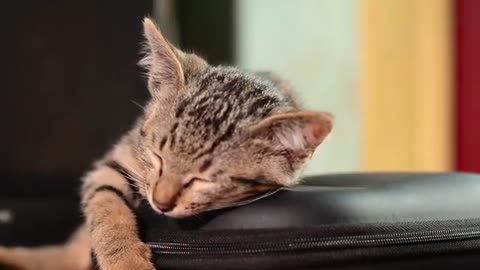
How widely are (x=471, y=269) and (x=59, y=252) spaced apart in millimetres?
818

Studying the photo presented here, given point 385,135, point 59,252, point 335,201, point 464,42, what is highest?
point 464,42

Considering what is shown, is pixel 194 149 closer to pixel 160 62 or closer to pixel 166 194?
pixel 166 194

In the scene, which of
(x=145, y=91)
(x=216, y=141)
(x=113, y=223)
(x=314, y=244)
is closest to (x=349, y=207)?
(x=314, y=244)

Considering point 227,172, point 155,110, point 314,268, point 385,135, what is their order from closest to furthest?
point 314,268 → point 227,172 → point 155,110 → point 385,135

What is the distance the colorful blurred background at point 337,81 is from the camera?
5.28 ft

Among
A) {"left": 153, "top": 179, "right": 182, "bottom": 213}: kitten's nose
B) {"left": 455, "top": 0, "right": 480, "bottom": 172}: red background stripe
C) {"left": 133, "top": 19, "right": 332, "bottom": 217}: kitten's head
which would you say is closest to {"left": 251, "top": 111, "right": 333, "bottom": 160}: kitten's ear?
{"left": 133, "top": 19, "right": 332, "bottom": 217}: kitten's head

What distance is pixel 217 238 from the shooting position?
0.79 m

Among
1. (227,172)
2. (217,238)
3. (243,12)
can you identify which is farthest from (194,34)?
(217,238)

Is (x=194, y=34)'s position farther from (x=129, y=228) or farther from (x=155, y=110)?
(x=129, y=228)

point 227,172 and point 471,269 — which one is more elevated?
point 227,172

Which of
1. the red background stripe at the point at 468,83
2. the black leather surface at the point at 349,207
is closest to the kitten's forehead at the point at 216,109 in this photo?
the black leather surface at the point at 349,207

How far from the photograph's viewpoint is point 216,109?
967mm

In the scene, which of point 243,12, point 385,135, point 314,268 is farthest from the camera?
point 243,12

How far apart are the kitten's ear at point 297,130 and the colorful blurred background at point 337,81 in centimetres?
76
